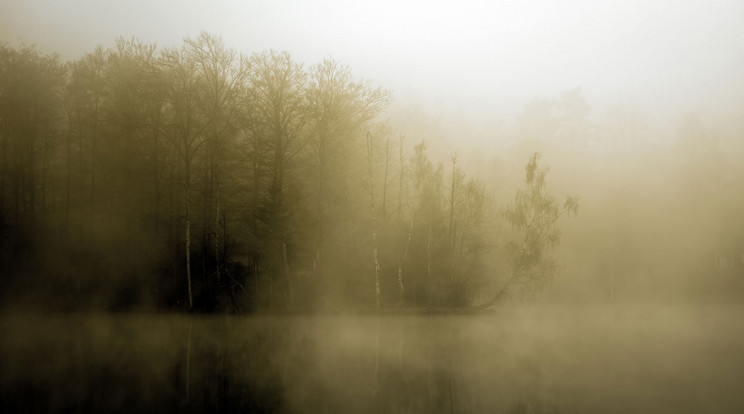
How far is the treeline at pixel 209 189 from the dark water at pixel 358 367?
555cm

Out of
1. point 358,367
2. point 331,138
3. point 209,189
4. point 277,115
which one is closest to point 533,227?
point 331,138

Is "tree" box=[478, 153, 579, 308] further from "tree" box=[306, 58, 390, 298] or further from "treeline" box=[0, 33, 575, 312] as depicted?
"tree" box=[306, 58, 390, 298]

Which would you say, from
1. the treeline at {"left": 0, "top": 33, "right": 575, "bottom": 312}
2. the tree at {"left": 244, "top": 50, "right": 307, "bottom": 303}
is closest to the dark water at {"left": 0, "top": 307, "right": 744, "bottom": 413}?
the treeline at {"left": 0, "top": 33, "right": 575, "bottom": 312}

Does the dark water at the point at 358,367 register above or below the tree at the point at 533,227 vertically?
below

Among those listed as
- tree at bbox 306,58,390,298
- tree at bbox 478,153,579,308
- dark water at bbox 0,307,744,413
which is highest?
tree at bbox 306,58,390,298

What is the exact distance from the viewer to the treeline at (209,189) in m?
30.5

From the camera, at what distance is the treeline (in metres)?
30.5

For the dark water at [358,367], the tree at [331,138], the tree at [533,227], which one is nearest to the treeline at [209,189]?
the tree at [331,138]

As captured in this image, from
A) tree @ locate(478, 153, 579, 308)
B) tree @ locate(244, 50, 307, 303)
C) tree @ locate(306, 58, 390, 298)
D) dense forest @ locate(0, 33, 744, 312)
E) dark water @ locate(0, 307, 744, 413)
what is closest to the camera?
dark water @ locate(0, 307, 744, 413)

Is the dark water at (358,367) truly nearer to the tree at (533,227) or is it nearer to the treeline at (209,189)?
the treeline at (209,189)

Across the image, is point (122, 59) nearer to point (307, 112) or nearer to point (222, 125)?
point (222, 125)

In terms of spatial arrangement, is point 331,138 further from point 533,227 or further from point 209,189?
point 533,227

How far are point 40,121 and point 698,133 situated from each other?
2171 inches

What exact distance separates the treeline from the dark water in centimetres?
555
